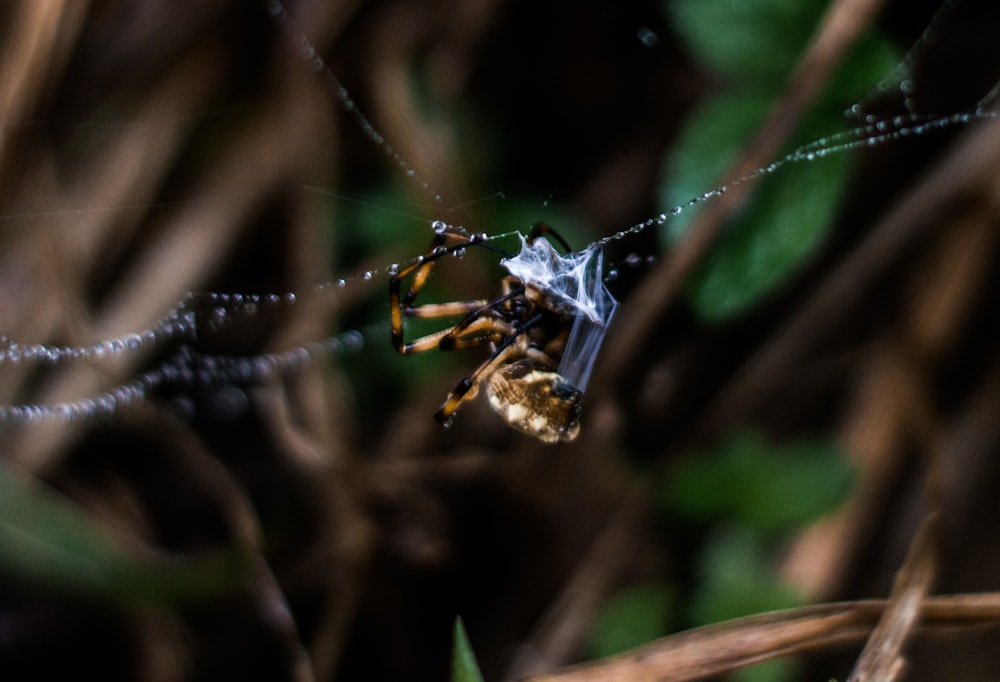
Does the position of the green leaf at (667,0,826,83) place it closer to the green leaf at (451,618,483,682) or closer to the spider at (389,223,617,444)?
the spider at (389,223,617,444)

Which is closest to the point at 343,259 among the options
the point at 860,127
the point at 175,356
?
the point at 175,356

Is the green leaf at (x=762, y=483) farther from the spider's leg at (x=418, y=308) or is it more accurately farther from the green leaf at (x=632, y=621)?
the spider's leg at (x=418, y=308)

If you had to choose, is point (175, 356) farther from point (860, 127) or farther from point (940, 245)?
point (940, 245)

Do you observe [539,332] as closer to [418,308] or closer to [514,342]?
[514,342]

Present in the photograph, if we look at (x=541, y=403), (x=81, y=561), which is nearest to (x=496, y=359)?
(x=541, y=403)

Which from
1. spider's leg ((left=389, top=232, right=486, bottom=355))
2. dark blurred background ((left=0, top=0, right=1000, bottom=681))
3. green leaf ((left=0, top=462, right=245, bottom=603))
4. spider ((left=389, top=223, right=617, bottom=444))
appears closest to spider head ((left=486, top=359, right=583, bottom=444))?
spider ((left=389, top=223, right=617, bottom=444))

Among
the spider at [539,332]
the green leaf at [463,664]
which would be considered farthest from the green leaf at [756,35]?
the green leaf at [463,664]

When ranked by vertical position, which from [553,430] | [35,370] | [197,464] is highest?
[35,370]
